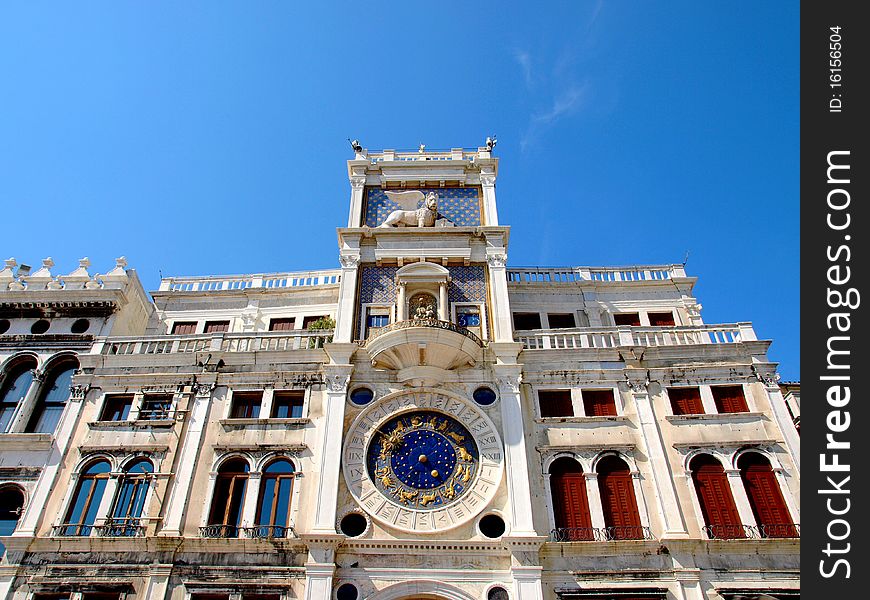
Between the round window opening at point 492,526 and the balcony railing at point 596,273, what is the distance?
1270 cm

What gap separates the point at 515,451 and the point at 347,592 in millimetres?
7167

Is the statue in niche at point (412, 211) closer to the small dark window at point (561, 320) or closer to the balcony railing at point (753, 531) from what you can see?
the small dark window at point (561, 320)

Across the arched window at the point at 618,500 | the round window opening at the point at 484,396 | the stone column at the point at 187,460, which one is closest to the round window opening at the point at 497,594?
the arched window at the point at 618,500

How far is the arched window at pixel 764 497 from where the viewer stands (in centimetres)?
2041

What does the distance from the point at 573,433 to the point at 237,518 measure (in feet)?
39.7

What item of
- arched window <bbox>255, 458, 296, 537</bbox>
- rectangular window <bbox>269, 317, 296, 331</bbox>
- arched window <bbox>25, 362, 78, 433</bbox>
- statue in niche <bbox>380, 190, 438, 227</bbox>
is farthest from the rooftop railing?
arched window <bbox>255, 458, 296, 537</bbox>

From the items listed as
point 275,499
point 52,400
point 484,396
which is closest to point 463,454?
point 484,396

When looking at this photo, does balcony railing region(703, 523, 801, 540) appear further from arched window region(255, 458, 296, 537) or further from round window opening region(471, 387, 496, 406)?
arched window region(255, 458, 296, 537)

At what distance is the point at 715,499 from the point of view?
21406 mm

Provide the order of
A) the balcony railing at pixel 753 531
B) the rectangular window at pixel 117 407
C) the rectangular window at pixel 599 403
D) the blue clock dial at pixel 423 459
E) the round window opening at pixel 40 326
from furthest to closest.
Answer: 1. the round window opening at pixel 40 326
2. the rectangular window at pixel 117 407
3. the rectangular window at pixel 599 403
4. the blue clock dial at pixel 423 459
5. the balcony railing at pixel 753 531

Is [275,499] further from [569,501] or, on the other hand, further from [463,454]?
[569,501]

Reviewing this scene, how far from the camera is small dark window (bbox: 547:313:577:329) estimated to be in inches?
1156
